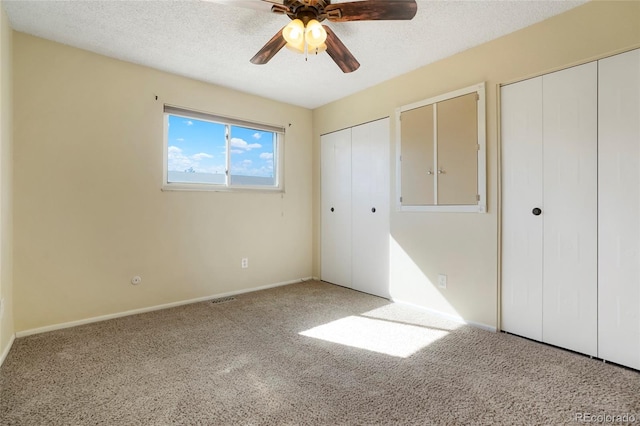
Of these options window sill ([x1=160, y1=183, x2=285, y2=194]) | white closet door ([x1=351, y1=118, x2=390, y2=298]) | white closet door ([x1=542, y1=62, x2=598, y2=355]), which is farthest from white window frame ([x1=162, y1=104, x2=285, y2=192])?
white closet door ([x1=542, y1=62, x2=598, y2=355])

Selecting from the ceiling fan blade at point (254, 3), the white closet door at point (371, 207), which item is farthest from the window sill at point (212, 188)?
the ceiling fan blade at point (254, 3)

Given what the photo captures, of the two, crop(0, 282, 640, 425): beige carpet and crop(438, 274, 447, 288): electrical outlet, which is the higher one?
crop(438, 274, 447, 288): electrical outlet

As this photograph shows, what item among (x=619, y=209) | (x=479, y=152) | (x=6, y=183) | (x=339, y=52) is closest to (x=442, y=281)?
(x=479, y=152)

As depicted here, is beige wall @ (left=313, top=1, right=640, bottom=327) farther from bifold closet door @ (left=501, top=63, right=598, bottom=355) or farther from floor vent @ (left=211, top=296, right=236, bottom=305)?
floor vent @ (left=211, top=296, right=236, bottom=305)

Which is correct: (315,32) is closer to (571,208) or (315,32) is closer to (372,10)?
(372,10)

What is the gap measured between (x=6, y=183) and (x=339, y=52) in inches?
102

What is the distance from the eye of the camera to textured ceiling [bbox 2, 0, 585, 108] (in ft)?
7.11

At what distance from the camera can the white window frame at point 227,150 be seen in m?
3.24

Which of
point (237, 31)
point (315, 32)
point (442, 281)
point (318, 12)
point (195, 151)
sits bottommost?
point (442, 281)

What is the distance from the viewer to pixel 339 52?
7.15 feet

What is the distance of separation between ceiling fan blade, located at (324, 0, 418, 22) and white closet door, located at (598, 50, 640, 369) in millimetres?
1470

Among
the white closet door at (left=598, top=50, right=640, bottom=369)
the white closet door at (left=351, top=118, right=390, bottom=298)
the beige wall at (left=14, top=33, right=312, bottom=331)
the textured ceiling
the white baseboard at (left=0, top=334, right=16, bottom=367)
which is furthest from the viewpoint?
the white closet door at (left=351, top=118, right=390, bottom=298)

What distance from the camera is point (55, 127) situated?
262cm

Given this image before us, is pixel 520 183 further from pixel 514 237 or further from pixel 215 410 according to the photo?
pixel 215 410
